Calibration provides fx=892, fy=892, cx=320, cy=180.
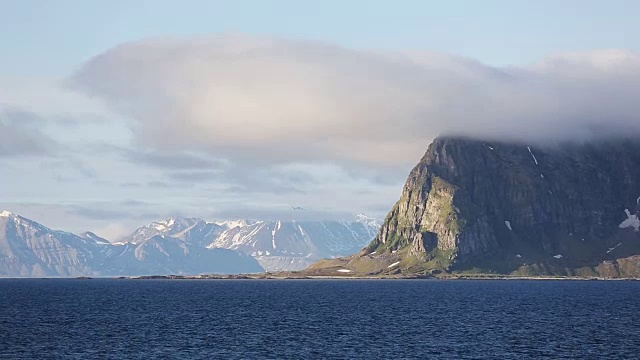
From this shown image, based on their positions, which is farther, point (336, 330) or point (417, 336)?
point (336, 330)

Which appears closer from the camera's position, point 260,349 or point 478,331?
point 260,349

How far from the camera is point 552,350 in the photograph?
15812 cm

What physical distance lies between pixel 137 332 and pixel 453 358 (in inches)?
2892

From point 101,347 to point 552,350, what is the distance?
81.0 metres

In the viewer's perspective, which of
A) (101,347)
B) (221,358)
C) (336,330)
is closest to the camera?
(221,358)

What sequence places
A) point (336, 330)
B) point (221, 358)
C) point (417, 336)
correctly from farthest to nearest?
point (336, 330)
point (417, 336)
point (221, 358)

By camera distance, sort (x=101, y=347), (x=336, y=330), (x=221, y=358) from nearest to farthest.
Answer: (x=221, y=358) → (x=101, y=347) → (x=336, y=330)

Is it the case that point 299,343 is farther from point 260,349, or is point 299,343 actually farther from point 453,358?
point 453,358

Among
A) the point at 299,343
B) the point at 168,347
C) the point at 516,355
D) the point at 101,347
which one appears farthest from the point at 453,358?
the point at 101,347

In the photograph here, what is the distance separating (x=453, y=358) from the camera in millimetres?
149750

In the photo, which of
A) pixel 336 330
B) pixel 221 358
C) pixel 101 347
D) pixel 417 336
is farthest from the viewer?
pixel 336 330

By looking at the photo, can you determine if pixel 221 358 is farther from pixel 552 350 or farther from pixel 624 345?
pixel 624 345

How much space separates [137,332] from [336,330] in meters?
43.4

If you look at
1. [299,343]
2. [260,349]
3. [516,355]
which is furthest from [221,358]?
[516,355]
